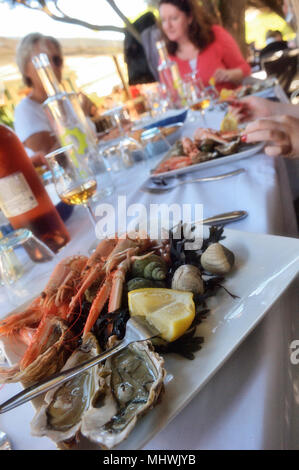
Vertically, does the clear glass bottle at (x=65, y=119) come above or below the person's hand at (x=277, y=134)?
above

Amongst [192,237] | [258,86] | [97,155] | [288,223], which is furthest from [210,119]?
[192,237]

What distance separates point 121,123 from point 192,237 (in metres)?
1.30

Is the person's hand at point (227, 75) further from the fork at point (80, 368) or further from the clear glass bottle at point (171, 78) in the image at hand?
the fork at point (80, 368)

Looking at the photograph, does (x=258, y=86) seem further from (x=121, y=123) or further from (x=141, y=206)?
(x=141, y=206)

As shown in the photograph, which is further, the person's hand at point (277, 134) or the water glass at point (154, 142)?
the water glass at point (154, 142)

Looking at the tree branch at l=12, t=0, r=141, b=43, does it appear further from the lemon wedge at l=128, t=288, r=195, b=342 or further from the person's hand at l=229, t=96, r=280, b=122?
the lemon wedge at l=128, t=288, r=195, b=342

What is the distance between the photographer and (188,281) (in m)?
0.47

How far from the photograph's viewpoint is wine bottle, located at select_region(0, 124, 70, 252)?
92cm

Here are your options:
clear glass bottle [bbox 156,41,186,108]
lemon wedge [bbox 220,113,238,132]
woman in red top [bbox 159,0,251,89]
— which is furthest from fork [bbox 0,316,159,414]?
woman in red top [bbox 159,0,251,89]

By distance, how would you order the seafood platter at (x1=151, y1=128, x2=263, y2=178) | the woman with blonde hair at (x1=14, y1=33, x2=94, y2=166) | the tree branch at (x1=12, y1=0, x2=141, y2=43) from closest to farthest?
the seafood platter at (x1=151, y1=128, x2=263, y2=178) → the woman with blonde hair at (x1=14, y1=33, x2=94, y2=166) → the tree branch at (x1=12, y1=0, x2=141, y2=43)

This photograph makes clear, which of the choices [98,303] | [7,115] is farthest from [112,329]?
[7,115]

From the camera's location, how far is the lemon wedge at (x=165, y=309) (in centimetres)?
41

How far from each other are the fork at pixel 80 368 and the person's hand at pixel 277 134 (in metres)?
0.70
